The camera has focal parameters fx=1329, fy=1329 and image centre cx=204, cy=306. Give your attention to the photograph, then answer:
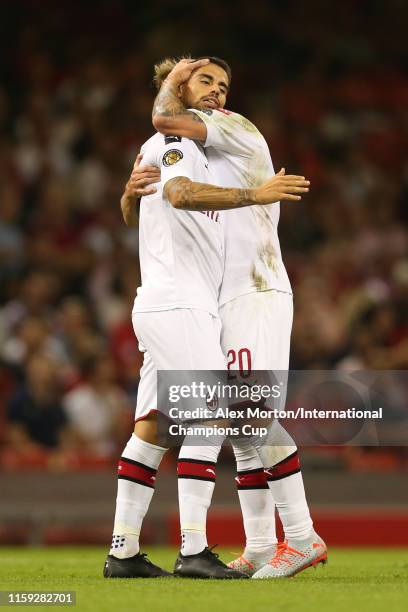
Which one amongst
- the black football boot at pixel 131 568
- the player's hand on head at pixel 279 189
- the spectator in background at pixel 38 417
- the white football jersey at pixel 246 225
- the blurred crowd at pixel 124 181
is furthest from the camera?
the blurred crowd at pixel 124 181

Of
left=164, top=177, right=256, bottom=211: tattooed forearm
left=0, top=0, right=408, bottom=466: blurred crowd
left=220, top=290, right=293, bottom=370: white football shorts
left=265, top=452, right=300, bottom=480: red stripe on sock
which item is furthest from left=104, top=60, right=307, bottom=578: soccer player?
left=0, top=0, right=408, bottom=466: blurred crowd

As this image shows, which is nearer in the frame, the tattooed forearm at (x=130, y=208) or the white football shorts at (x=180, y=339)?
the white football shorts at (x=180, y=339)

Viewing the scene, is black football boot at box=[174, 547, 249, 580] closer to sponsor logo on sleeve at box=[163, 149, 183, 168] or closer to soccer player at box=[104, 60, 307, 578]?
soccer player at box=[104, 60, 307, 578]

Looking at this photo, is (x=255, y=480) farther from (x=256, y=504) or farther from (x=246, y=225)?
(x=246, y=225)

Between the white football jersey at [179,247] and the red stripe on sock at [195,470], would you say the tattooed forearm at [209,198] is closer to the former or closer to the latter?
the white football jersey at [179,247]

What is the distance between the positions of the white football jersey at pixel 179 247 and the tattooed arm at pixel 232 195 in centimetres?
16

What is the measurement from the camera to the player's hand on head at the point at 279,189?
5703 mm

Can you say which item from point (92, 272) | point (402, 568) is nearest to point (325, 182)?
point (92, 272)

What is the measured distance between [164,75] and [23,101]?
28.7ft

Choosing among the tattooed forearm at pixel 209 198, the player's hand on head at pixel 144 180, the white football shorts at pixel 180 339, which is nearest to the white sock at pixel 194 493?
the white football shorts at pixel 180 339

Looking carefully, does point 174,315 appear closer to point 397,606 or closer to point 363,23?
point 397,606

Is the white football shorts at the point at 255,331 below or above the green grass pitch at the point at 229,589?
above

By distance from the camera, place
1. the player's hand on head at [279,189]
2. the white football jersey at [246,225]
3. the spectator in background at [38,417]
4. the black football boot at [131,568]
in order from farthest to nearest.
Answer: the spectator in background at [38,417] → the white football jersey at [246,225] → the black football boot at [131,568] → the player's hand on head at [279,189]

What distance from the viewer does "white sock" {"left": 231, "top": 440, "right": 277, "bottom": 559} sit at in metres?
6.24
